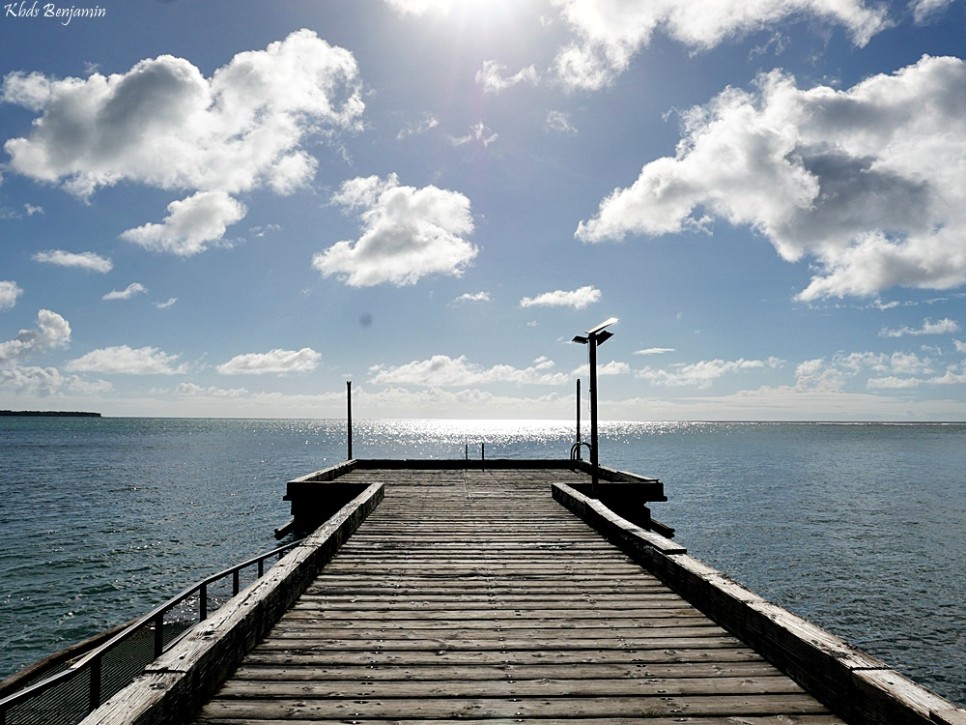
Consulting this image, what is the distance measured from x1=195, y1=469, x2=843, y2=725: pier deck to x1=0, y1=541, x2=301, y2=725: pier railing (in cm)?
95

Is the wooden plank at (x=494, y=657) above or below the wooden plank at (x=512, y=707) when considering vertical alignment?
below

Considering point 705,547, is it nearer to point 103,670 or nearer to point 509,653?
point 103,670

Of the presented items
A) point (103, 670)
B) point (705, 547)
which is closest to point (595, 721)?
point (103, 670)

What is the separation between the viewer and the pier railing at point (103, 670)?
417 centimetres

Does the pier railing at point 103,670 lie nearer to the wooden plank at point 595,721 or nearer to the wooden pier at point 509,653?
the wooden pier at point 509,653

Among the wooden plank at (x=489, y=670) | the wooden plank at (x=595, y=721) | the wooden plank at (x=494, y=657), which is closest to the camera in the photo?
the wooden plank at (x=595, y=721)

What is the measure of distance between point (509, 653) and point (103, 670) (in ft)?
31.2

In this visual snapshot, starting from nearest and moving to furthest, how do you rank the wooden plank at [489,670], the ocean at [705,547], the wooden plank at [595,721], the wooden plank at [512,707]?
the wooden plank at [595,721], the wooden plank at [512,707], the wooden plank at [489,670], the ocean at [705,547]

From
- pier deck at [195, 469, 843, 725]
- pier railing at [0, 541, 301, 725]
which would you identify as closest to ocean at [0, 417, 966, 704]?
pier railing at [0, 541, 301, 725]

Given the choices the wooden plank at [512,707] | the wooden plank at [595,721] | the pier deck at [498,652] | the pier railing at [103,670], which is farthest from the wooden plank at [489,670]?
the pier railing at [103,670]

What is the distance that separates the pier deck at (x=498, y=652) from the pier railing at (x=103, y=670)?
95 centimetres

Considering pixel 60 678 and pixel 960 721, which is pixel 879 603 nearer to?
pixel 960 721

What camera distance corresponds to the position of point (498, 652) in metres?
5.18

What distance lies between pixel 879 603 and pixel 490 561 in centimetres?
1676
